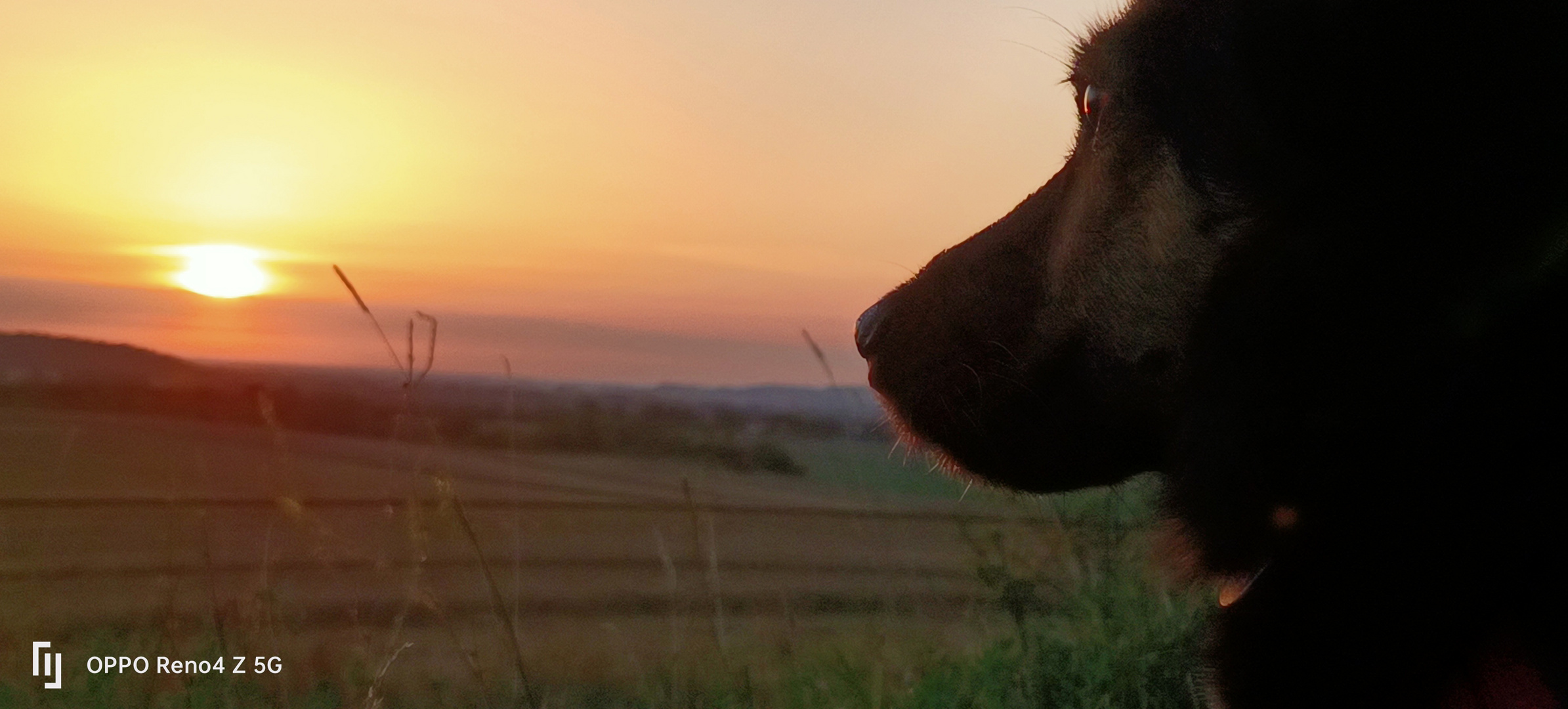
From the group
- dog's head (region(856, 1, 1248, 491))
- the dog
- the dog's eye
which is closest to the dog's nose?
dog's head (region(856, 1, 1248, 491))

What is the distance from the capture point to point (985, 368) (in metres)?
2.21

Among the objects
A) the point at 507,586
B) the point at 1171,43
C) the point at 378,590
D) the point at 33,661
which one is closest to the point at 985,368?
the point at 1171,43

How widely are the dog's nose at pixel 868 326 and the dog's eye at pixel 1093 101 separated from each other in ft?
1.81

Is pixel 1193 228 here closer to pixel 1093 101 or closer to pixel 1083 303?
pixel 1083 303

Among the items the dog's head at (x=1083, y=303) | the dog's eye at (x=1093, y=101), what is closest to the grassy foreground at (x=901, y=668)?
the dog's head at (x=1083, y=303)

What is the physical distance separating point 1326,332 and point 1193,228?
29cm

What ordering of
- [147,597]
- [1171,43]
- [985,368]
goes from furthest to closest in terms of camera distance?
[147,597], [985,368], [1171,43]

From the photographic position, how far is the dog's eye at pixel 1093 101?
217 cm

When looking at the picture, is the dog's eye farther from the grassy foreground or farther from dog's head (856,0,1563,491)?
the grassy foreground

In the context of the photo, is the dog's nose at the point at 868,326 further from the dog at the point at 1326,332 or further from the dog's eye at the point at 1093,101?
the dog's eye at the point at 1093,101

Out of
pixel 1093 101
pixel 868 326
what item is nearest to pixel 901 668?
pixel 868 326

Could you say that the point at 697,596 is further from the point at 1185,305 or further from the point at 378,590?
the point at 1185,305

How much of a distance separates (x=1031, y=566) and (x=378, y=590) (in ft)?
6.89

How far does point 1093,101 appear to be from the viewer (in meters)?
2.20
